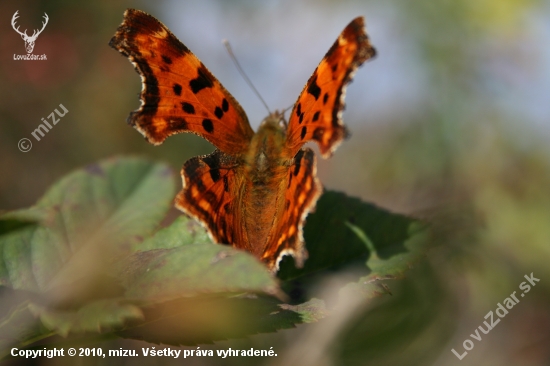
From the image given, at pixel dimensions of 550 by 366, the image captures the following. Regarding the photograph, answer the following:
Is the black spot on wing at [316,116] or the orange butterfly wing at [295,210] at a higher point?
the black spot on wing at [316,116]

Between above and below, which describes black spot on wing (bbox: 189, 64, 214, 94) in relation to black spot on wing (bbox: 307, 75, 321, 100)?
above

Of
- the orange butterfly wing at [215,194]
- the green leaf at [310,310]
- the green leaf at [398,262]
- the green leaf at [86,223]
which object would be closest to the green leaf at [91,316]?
the green leaf at [86,223]

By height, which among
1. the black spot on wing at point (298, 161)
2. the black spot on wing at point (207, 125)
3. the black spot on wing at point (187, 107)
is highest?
the black spot on wing at point (187, 107)

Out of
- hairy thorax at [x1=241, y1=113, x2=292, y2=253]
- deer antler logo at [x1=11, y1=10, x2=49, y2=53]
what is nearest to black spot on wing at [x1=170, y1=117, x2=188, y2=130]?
hairy thorax at [x1=241, y1=113, x2=292, y2=253]

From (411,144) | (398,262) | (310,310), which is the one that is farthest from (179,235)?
(411,144)

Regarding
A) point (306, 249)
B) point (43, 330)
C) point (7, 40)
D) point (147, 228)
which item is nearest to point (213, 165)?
point (147, 228)

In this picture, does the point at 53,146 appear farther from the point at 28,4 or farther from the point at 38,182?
the point at 28,4

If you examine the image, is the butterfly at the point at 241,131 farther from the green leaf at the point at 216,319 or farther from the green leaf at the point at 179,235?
the green leaf at the point at 216,319

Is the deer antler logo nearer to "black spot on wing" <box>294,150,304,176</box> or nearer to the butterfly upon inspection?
the butterfly
